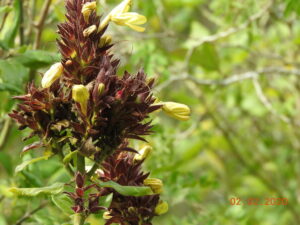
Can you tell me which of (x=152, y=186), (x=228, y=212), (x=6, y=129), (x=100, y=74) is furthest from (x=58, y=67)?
(x=228, y=212)

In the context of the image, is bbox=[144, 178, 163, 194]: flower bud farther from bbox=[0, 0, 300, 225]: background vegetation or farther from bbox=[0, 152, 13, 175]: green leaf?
bbox=[0, 152, 13, 175]: green leaf

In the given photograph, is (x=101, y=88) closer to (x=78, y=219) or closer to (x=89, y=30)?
(x=89, y=30)

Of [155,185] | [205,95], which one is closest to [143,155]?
[155,185]

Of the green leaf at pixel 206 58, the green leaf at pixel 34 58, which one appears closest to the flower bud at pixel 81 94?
the green leaf at pixel 34 58

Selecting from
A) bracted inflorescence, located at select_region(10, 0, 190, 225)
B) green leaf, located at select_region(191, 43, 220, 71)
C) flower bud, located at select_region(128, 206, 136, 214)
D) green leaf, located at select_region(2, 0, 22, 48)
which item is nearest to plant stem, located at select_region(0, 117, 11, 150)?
green leaf, located at select_region(2, 0, 22, 48)

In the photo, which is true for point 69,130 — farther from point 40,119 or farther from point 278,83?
point 278,83

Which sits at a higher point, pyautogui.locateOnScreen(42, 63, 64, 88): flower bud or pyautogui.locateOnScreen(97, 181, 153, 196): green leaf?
pyautogui.locateOnScreen(42, 63, 64, 88): flower bud
